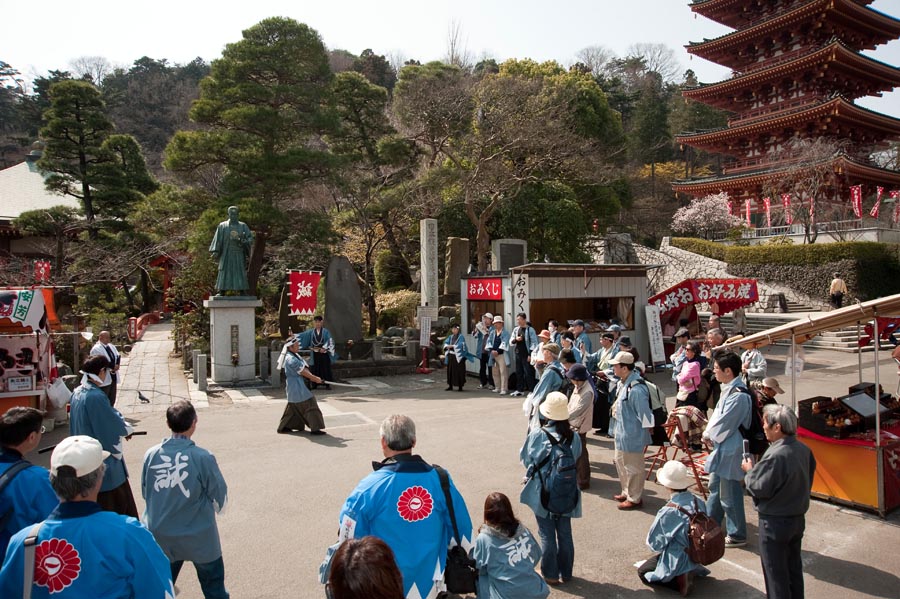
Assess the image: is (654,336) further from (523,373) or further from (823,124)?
(823,124)

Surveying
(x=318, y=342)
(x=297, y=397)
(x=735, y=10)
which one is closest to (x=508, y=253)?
(x=318, y=342)

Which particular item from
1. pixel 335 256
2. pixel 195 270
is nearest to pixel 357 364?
pixel 335 256

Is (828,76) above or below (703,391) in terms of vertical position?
above

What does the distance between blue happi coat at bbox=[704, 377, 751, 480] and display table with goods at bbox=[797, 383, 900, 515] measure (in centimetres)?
179

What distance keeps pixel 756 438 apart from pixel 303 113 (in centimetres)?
1563

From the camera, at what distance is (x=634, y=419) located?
6000 mm

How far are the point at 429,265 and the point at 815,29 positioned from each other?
25.8m

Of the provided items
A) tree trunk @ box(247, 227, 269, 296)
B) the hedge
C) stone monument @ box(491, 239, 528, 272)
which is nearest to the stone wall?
the hedge

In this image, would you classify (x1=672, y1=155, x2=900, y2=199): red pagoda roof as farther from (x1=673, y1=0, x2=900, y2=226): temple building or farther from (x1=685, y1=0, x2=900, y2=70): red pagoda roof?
(x1=685, y1=0, x2=900, y2=70): red pagoda roof

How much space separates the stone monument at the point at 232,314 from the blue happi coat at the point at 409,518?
469 inches

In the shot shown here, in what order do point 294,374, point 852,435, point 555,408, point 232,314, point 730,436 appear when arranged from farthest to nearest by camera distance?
point 232,314 < point 294,374 < point 852,435 < point 730,436 < point 555,408

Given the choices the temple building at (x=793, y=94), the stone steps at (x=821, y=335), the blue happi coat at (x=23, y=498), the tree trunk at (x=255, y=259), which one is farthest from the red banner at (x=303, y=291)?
the temple building at (x=793, y=94)

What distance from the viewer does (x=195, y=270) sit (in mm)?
19547

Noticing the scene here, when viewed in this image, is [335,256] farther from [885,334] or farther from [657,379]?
[885,334]
